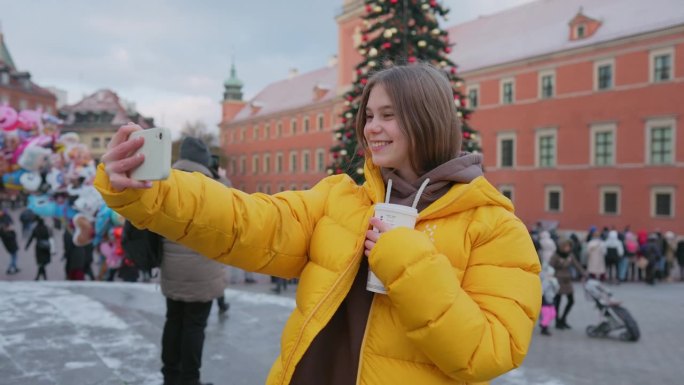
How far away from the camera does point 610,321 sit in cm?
768

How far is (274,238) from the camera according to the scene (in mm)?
1907

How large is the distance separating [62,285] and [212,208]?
788 centimetres

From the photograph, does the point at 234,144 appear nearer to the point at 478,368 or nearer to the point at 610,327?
the point at 610,327

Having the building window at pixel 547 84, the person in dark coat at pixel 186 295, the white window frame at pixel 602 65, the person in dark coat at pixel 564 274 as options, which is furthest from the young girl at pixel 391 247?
the building window at pixel 547 84

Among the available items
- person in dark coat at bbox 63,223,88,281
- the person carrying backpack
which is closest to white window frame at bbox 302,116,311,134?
the person carrying backpack

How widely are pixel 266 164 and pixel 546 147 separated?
32723 mm

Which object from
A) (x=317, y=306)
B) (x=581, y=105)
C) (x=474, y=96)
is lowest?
(x=317, y=306)

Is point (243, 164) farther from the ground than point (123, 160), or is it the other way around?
point (243, 164)

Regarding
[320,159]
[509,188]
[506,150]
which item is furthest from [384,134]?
[320,159]

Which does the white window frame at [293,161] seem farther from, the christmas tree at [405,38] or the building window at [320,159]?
the christmas tree at [405,38]

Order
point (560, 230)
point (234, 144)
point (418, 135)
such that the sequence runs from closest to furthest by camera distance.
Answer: point (418, 135) → point (560, 230) → point (234, 144)

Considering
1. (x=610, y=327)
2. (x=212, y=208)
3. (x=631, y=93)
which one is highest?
(x=631, y=93)

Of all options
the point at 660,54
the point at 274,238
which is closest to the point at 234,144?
the point at 660,54

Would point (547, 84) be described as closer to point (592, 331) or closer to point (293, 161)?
point (592, 331)
